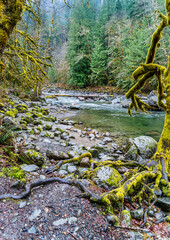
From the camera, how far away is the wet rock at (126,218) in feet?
6.06

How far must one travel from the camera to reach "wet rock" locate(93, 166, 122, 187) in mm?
2605

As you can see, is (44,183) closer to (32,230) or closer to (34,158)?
(32,230)

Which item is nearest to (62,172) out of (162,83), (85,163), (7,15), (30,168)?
(85,163)

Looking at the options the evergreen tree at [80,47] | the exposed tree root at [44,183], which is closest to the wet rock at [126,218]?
the exposed tree root at [44,183]

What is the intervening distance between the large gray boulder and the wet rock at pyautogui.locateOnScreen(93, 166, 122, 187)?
2.40 m

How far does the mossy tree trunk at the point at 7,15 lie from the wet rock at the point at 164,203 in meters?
3.42

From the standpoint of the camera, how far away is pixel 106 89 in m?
29.3

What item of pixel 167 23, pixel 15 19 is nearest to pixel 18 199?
pixel 15 19

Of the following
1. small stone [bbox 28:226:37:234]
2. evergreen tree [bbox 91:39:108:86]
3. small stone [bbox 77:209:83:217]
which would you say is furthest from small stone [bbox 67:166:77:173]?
evergreen tree [bbox 91:39:108:86]

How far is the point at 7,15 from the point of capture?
186 cm

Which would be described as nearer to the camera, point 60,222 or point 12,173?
point 60,222

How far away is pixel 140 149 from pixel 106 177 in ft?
9.51

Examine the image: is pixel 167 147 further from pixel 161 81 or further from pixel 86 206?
pixel 86 206

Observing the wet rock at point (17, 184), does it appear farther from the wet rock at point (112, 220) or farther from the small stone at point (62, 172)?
the wet rock at point (112, 220)
